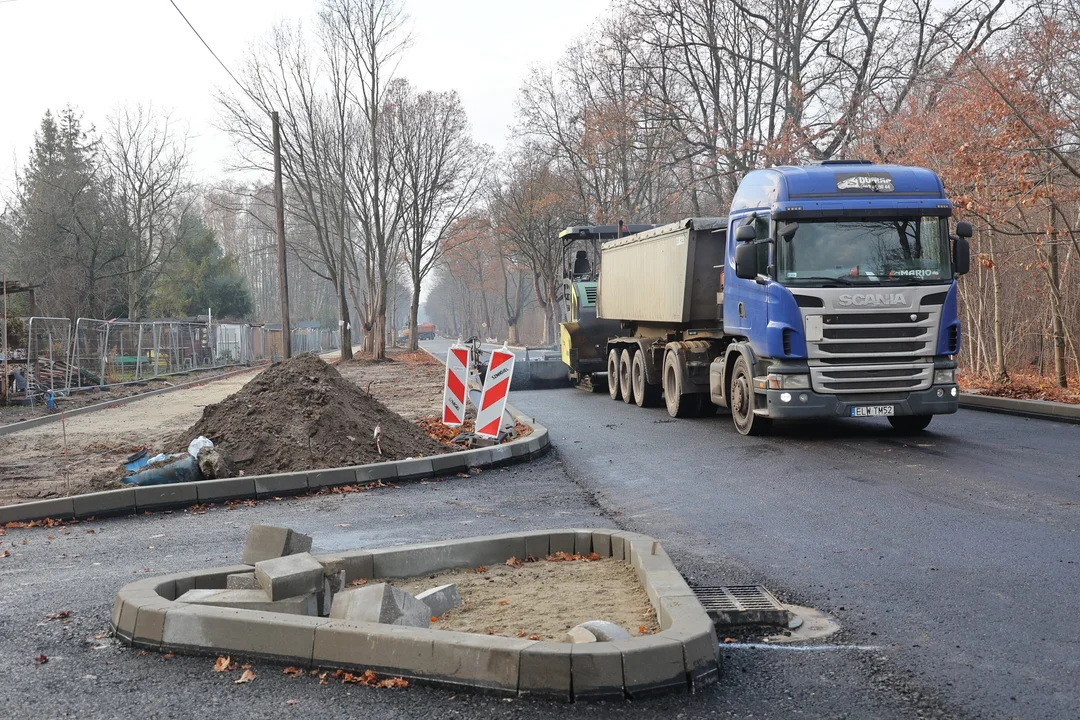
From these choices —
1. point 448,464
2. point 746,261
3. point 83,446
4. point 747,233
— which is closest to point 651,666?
point 448,464

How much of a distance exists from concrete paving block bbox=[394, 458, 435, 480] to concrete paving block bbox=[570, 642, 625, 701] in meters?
6.58

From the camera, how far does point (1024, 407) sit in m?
15.8

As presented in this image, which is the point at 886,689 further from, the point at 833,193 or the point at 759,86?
the point at 759,86

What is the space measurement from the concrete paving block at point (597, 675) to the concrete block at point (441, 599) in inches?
46.0

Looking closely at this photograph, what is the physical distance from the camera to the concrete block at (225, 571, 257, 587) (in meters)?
5.10

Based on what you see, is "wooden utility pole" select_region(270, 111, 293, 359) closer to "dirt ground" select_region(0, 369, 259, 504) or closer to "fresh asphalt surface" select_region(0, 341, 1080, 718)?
"dirt ground" select_region(0, 369, 259, 504)

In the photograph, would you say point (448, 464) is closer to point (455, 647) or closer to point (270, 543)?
point (270, 543)

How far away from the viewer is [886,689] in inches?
158

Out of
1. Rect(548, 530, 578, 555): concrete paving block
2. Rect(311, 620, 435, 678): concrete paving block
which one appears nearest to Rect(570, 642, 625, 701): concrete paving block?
Rect(311, 620, 435, 678): concrete paving block

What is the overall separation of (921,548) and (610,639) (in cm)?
328

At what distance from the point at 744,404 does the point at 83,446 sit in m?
9.08

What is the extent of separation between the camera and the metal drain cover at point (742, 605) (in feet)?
16.2

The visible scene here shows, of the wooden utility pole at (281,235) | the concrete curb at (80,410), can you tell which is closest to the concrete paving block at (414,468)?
the concrete curb at (80,410)

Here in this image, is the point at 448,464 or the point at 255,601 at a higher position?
the point at 255,601
